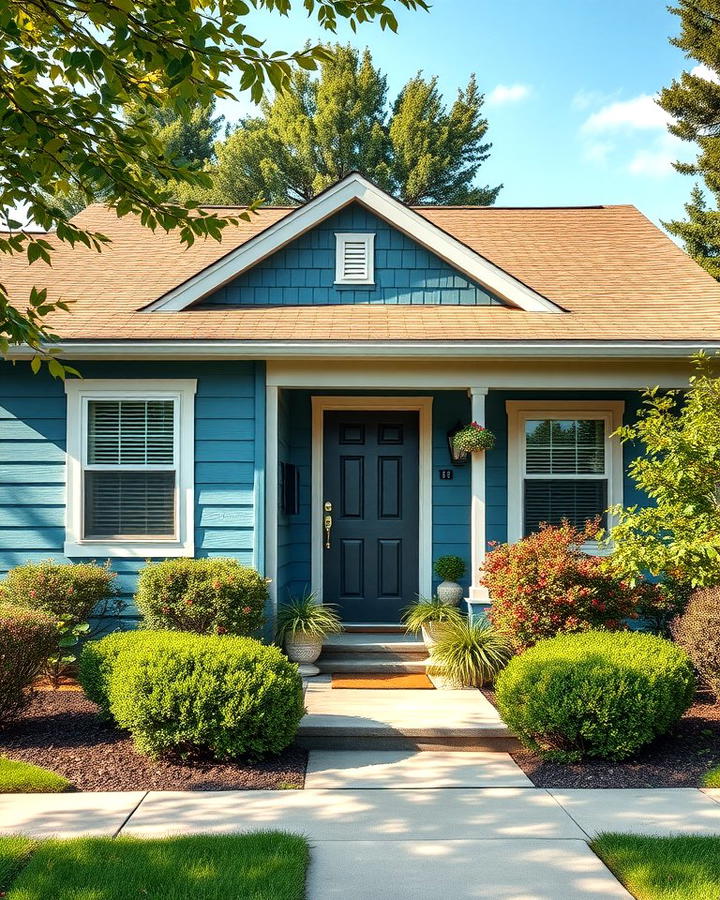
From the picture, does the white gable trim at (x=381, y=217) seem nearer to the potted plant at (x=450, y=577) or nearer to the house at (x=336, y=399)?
the house at (x=336, y=399)

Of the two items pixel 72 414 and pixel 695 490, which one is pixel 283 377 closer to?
pixel 72 414

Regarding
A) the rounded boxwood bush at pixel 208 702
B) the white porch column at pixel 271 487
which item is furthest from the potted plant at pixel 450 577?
the rounded boxwood bush at pixel 208 702

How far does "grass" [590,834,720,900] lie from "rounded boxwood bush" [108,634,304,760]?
202 cm

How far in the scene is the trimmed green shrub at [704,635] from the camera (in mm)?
6039

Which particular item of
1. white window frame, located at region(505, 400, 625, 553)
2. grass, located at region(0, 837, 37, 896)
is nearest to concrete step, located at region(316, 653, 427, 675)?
white window frame, located at region(505, 400, 625, 553)

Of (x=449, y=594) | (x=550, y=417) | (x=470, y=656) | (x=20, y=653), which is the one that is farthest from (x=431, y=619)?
(x=20, y=653)

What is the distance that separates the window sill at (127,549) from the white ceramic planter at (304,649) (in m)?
1.21

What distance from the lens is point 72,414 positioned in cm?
776

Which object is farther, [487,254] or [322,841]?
[487,254]

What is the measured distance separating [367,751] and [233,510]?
2.79 meters

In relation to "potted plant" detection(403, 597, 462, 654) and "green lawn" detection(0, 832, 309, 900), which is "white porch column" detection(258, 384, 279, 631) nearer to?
"potted plant" detection(403, 597, 462, 654)

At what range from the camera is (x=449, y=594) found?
8148mm

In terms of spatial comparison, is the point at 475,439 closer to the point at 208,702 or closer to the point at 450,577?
the point at 450,577

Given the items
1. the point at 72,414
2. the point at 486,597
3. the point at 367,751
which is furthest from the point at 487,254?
the point at 367,751
